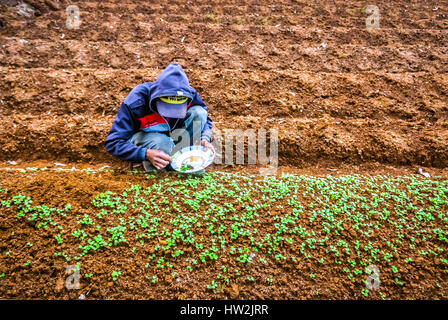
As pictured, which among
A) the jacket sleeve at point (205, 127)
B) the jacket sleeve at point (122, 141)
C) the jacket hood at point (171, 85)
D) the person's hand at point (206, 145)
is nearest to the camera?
the jacket hood at point (171, 85)

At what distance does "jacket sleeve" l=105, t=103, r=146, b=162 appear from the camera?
3039 mm

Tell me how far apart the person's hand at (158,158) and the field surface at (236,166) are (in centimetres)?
25

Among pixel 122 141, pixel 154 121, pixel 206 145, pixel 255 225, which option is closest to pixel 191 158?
pixel 206 145

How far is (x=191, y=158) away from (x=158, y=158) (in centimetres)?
45

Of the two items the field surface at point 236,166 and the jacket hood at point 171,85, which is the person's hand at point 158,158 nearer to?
the field surface at point 236,166

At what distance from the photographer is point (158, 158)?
3074 mm

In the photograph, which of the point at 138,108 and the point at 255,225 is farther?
the point at 138,108

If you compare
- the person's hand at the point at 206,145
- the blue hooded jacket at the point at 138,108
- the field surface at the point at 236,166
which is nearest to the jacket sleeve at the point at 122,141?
the blue hooded jacket at the point at 138,108

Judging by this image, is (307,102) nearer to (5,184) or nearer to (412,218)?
(412,218)

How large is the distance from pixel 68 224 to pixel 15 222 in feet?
1.71

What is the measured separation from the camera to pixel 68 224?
253cm

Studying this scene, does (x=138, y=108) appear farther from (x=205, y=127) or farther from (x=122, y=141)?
(x=205, y=127)

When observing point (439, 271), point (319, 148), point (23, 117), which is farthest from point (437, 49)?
point (23, 117)

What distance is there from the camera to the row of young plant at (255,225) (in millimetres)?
2398
